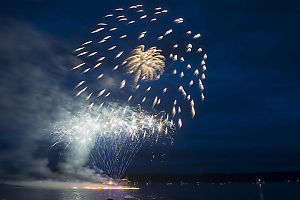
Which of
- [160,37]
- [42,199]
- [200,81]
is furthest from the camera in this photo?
[42,199]

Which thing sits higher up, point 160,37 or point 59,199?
point 160,37

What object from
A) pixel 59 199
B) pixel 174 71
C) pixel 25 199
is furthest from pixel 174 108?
pixel 25 199

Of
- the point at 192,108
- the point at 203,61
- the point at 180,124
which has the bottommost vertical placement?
the point at 180,124

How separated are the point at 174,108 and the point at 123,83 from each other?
24.2 feet

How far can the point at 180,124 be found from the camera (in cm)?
3184

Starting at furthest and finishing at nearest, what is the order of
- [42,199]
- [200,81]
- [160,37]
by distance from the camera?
[42,199] → [200,81] → [160,37]

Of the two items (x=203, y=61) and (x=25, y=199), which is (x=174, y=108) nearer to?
(x=203, y=61)

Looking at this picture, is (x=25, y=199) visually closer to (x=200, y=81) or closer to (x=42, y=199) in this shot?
(x=42, y=199)

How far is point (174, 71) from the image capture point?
106 ft

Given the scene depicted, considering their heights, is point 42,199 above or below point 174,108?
below

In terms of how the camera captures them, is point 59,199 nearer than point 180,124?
No

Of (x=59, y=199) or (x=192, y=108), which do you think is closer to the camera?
(x=192, y=108)

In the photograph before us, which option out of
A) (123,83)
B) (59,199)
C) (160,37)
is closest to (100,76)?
(123,83)

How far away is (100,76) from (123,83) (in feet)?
9.99
